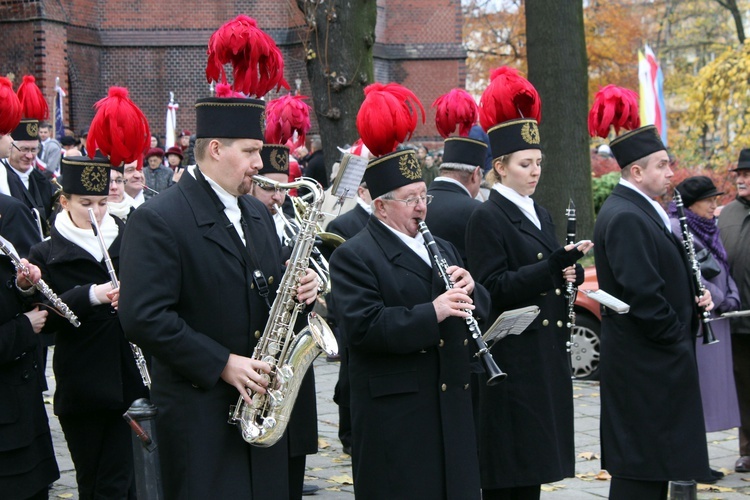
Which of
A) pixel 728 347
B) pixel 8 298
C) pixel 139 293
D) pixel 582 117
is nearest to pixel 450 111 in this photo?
pixel 728 347

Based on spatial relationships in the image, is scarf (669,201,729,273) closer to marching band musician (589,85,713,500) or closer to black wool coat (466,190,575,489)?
marching band musician (589,85,713,500)

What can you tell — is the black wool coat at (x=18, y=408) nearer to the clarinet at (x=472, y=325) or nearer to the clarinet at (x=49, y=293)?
the clarinet at (x=49, y=293)

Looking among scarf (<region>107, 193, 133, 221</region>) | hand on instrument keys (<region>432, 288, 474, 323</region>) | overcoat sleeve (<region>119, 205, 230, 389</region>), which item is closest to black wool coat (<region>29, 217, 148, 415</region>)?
overcoat sleeve (<region>119, 205, 230, 389</region>)

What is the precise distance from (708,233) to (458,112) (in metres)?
2.15

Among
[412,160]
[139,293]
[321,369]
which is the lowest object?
[321,369]

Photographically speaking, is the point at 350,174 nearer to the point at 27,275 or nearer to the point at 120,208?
the point at 120,208

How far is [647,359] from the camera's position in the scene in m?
6.26

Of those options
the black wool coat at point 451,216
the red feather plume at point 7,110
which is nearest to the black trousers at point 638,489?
the black wool coat at point 451,216

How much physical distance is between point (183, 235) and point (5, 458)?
1.91 m

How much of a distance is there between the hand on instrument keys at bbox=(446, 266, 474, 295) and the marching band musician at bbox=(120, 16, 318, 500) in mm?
655

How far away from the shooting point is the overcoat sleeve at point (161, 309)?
460 centimetres

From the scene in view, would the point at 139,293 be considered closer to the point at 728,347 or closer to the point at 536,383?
the point at 536,383

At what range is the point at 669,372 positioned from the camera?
6.23 m

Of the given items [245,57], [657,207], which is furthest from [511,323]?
[245,57]
